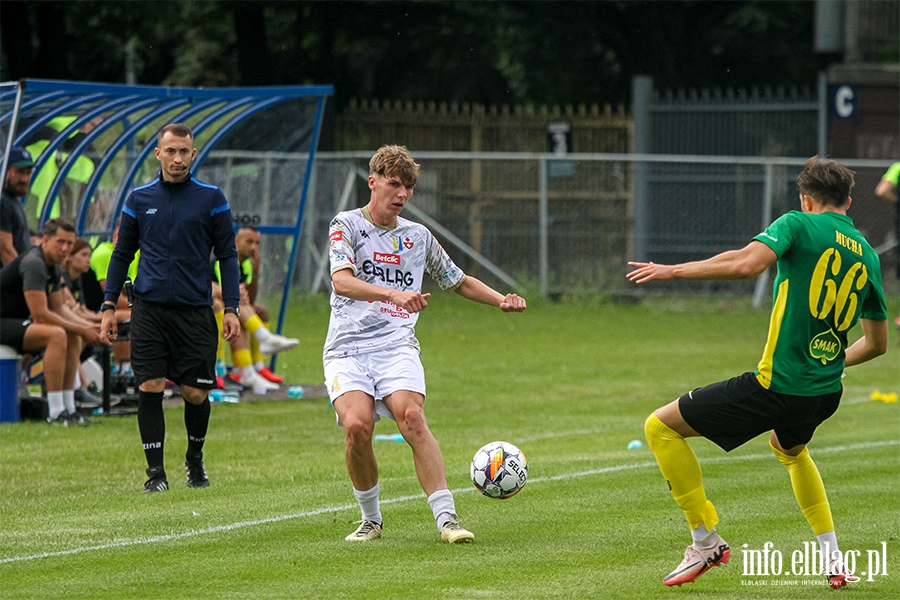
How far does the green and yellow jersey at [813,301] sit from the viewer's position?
5.98m

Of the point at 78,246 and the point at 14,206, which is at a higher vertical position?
the point at 14,206

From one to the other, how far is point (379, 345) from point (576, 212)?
16648mm

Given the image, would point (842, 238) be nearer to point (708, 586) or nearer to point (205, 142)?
point (708, 586)

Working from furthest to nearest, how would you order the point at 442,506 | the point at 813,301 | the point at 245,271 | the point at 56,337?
the point at 245,271
the point at 56,337
the point at 442,506
the point at 813,301

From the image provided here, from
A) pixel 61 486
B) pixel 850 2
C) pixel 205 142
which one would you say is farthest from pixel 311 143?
pixel 850 2

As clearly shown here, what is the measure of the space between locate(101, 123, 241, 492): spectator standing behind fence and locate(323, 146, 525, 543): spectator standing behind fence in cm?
182

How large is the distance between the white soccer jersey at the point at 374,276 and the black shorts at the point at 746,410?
172cm

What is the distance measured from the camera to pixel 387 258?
7.12m

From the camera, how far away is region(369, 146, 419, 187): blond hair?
22.8ft

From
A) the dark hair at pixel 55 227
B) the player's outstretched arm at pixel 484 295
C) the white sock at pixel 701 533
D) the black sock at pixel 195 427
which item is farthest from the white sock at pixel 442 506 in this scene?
the dark hair at pixel 55 227

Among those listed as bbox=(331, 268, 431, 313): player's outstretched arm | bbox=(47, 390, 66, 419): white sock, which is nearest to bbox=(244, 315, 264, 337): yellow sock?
bbox=(47, 390, 66, 419): white sock

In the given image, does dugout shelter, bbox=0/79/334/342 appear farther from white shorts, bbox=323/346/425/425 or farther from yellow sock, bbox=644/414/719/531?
yellow sock, bbox=644/414/719/531

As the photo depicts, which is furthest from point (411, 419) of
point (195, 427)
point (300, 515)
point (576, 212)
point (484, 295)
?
point (576, 212)

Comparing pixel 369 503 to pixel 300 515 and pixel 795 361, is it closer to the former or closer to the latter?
pixel 300 515
